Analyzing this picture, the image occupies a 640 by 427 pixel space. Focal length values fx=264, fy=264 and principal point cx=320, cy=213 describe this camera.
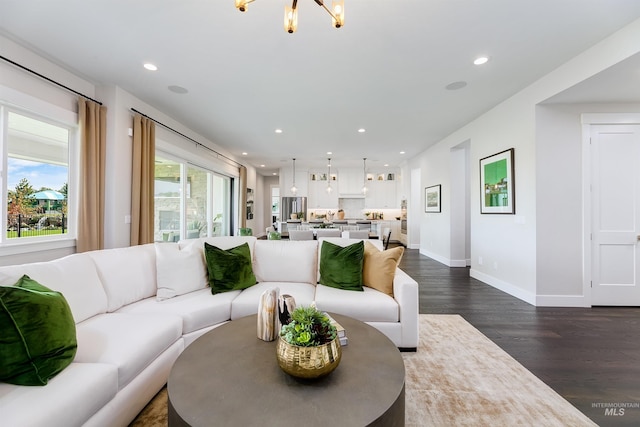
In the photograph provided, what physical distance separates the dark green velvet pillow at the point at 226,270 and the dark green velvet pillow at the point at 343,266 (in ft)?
2.56

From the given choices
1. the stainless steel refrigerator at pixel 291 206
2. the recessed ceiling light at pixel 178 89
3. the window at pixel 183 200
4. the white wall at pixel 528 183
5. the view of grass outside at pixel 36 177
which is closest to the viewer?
the view of grass outside at pixel 36 177

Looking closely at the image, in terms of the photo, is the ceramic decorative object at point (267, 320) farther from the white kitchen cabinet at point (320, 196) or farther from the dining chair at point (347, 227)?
the white kitchen cabinet at point (320, 196)

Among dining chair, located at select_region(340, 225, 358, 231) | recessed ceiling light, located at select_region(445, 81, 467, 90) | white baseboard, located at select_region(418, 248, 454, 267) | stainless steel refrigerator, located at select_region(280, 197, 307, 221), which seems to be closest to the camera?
recessed ceiling light, located at select_region(445, 81, 467, 90)

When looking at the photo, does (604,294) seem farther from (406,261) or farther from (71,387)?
(71,387)

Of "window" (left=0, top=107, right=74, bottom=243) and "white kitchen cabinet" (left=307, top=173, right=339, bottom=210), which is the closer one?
"window" (left=0, top=107, right=74, bottom=243)

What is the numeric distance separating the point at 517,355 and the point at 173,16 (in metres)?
4.13

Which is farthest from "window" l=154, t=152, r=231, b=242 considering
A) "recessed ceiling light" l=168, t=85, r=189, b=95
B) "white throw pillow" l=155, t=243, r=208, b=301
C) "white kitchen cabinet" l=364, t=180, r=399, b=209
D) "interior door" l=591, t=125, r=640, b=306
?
"interior door" l=591, t=125, r=640, b=306

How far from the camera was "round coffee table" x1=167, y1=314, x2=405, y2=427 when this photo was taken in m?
0.96

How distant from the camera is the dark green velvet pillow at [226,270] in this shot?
2574mm

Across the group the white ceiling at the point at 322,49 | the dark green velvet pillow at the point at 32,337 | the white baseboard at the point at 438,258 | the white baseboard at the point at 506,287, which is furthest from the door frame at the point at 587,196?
the dark green velvet pillow at the point at 32,337

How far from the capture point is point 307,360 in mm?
1126

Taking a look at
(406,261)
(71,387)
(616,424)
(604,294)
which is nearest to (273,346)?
(71,387)

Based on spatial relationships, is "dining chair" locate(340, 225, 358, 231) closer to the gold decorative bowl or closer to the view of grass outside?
the view of grass outside

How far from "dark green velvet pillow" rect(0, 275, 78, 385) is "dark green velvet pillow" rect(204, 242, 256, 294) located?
1.21 meters
